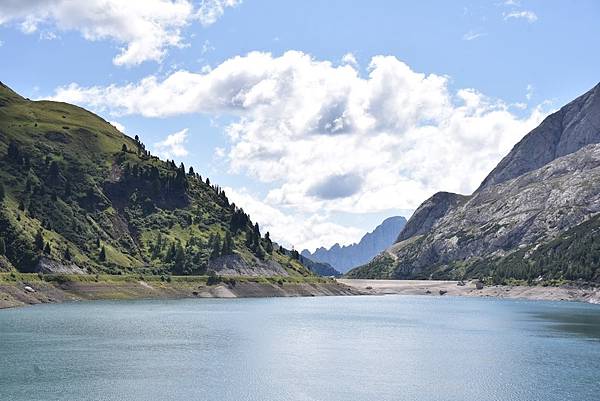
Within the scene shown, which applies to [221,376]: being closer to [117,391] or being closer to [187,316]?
[117,391]

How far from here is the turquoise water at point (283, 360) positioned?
86375 mm

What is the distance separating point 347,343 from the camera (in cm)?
13612

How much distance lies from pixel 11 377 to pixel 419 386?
2143 inches

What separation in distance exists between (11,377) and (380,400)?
48.3 metres

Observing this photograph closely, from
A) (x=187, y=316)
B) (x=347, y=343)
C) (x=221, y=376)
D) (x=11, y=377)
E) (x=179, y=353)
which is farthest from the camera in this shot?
(x=187, y=316)

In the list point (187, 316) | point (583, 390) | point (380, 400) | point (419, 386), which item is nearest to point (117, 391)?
point (380, 400)

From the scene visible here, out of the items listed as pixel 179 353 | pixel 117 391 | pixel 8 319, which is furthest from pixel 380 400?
pixel 8 319

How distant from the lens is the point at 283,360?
369 feet

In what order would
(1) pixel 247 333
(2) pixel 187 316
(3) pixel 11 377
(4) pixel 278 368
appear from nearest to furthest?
(3) pixel 11 377, (4) pixel 278 368, (1) pixel 247 333, (2) pixel 187 316

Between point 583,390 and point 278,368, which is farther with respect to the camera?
point 278,368

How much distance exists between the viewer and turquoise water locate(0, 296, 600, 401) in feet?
283

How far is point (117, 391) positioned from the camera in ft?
276

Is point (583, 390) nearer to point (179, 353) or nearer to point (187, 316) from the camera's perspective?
point (179, 353)

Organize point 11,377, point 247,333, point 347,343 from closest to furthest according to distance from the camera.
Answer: point 11,377 < point 347,343 < point 247,333
